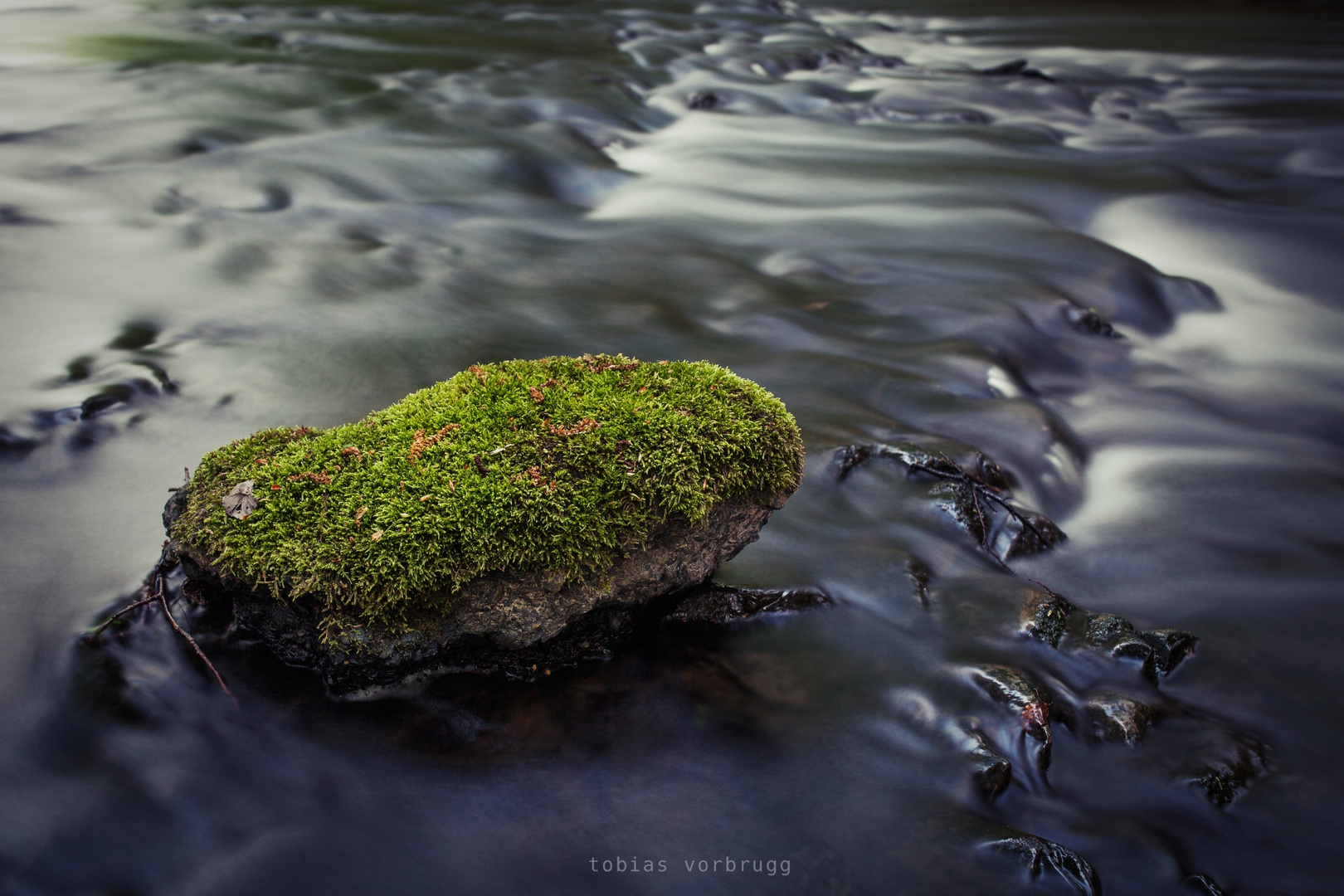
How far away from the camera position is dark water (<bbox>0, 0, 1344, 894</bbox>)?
3.28m

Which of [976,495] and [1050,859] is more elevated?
[976,495]

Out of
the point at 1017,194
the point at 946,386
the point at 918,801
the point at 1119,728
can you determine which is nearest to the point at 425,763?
the point at 918,801

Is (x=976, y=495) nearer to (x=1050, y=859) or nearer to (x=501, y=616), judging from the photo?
(x=1050, y=859)

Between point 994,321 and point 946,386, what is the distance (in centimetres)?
138

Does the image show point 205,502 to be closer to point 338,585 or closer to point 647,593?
point 338,585

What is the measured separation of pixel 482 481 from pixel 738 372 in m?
3.31

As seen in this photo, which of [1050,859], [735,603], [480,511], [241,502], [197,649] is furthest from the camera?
[735,603]

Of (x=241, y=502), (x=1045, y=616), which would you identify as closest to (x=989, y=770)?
(x=1045, y=616)

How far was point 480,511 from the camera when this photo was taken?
3.30 meters

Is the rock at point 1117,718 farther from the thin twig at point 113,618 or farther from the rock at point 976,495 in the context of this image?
the thin twig at point 113,618

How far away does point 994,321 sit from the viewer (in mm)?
7324

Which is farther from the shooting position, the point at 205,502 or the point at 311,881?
the point at 205,502

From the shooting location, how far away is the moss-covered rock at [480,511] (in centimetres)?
326

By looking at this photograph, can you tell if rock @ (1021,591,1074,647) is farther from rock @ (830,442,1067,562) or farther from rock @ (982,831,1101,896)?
rock @ (982,831,1101,896)
